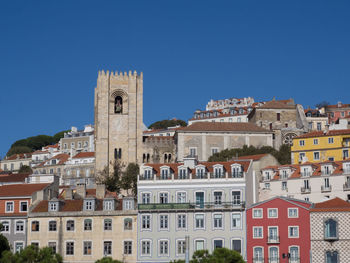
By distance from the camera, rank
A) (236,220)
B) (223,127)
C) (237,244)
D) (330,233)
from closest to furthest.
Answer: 1. (330,233)
2. (237,244)
3. (236,220)
4. (223,127)

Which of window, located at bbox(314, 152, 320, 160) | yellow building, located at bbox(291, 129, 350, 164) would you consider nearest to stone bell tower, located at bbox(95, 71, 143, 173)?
yellow building, located at bbox(291, 129, 350, 164)

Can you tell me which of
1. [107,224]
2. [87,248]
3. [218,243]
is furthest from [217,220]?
[87,248]

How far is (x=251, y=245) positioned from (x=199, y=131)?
162 feet

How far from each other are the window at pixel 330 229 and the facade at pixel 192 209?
276 inches

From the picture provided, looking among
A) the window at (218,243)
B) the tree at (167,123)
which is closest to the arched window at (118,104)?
the window at (218,243)

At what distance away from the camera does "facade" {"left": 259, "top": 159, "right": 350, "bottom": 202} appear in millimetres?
72500

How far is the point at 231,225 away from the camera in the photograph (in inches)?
2586

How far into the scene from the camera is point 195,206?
220 feet

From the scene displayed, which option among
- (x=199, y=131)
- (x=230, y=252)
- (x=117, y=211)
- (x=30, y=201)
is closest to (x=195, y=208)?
(x=117, y=211)

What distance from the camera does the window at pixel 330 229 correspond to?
205 ft

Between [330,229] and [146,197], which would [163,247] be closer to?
[146,197]

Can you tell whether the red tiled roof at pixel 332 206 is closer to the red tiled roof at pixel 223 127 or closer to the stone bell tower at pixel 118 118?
the red tiled roof at pixel 223 127

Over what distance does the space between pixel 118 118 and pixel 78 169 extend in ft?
43.1

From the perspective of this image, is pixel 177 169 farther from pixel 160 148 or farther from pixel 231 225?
pixel 160 148
